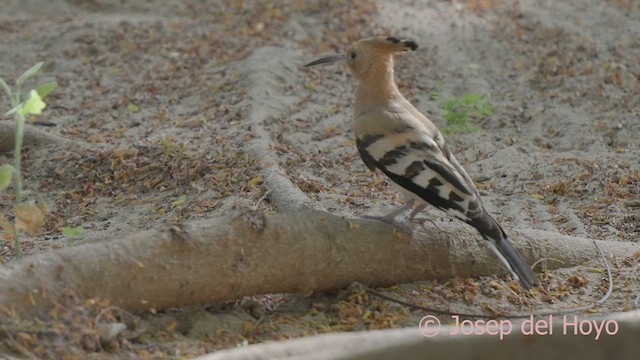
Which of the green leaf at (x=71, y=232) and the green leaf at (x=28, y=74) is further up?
the green leaf at (x=28, y=74)

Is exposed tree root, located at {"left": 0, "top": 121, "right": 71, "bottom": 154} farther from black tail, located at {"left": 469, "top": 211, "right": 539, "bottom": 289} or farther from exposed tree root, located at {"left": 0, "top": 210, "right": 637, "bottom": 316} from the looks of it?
black tail, located at {"left": 469, "top": 211, "right": 539, "bottom": 289}

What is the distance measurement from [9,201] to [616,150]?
392cm

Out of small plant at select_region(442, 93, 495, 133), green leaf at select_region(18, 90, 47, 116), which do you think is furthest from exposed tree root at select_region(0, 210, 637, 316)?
small plant at select_region(442, 93, 495, 133)

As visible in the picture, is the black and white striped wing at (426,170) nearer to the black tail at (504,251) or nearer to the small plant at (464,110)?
the black tail at (504,251)

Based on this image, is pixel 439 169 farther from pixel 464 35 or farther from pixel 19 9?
pixel 19 9

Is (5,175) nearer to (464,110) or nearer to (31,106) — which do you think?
(31,106)

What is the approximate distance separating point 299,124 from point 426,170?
2.43m

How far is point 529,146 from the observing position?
6562 millimetres

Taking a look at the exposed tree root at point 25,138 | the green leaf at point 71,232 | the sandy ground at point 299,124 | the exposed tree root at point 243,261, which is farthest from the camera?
the exposed tree root at point 25,138

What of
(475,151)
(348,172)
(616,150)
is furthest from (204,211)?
(616,150)

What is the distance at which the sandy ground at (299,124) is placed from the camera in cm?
417

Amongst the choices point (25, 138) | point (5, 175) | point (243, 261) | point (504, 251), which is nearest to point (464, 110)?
point (504, 251)

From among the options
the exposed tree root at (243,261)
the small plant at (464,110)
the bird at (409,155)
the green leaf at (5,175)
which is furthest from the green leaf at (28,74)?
the small plant at (464,110)

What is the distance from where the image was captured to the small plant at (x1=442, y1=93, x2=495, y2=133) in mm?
6797
